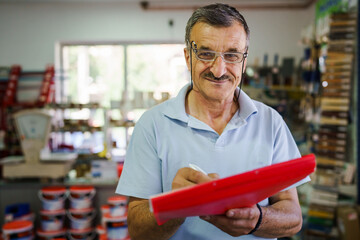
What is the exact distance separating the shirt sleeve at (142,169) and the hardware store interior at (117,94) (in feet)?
3.48

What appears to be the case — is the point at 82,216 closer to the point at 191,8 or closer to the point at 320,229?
the point at 320,229

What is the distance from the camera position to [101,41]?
5422mm

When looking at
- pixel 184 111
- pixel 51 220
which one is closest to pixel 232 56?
pixel 184 111

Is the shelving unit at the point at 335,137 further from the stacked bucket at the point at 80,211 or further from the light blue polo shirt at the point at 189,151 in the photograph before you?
the light blue polo shirt at the point at 189,151

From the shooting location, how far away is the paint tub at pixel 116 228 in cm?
308

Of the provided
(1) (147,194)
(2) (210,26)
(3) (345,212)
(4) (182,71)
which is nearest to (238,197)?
(1) (147,194)

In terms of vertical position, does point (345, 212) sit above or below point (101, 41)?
below

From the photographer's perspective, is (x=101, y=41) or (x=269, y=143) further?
(x=101, y=41)

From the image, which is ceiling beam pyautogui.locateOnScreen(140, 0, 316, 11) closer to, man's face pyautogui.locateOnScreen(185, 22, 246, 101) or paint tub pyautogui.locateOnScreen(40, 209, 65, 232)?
paint tub pyautogui.locateOnScreen(40, 209, 65, 232)

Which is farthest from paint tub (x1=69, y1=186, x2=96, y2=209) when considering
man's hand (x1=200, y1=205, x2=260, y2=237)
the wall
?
the wall

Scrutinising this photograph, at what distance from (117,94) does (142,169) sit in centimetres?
465

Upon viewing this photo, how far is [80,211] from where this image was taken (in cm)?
335

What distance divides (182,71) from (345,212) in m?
3.32

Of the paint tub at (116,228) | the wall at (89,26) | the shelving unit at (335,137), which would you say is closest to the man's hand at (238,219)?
the paint tub at (116,228)
